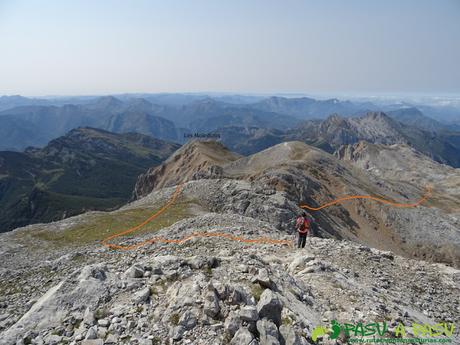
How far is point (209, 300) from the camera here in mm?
12984

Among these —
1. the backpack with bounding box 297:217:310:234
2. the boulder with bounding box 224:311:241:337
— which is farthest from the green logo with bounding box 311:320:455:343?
the backpack with bounding box 297:217:310:234

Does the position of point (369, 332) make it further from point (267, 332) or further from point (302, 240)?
point (302, 240)

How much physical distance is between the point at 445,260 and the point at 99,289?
7748 cm

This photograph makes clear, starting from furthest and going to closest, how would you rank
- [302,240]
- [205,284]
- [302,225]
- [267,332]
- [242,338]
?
[302,240]
[302,225]
[205,284]
[267,332]
[242,338]

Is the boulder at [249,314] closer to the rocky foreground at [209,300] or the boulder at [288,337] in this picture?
the rocky foreground at [209,300]

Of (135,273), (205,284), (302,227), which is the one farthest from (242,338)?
(302,227)

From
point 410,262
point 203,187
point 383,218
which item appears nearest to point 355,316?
point 410,262

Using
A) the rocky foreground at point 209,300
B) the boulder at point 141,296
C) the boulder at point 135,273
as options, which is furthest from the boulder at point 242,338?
the boulder at point 135,273

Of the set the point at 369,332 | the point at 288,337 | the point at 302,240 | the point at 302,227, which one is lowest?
the point at 302,240

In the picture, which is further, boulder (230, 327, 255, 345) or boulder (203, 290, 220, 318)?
boulder (203, 290, 220, 318)

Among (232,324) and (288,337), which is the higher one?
(232,324)

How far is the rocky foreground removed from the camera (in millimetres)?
12070

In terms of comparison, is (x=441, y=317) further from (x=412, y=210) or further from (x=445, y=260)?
(x=412, y=210)

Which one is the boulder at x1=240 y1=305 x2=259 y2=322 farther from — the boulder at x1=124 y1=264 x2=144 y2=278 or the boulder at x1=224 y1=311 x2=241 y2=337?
the boulder at x1=124 y1=264 x2=144 y2=278
